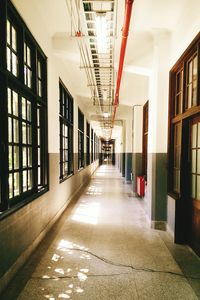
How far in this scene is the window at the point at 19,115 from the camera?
2.19m

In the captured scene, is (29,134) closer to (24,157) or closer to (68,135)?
(24,157)

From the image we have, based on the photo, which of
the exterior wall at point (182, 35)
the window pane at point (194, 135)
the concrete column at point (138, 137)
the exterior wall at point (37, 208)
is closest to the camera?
the exterior wall at point (37, 208)

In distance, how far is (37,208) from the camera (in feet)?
10.5

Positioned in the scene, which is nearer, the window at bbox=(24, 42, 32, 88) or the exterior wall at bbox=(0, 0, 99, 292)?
the exterior wall at bbox=(0, 0, 99, 292)

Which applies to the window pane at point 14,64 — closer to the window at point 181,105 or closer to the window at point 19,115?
the window at point 19,115

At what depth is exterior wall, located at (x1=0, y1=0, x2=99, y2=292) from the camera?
7.34ft

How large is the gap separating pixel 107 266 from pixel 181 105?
2556 mm

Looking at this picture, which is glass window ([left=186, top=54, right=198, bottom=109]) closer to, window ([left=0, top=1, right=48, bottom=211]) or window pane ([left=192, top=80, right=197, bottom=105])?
window pane ([left=192, top=80, right=197, bottom=105])

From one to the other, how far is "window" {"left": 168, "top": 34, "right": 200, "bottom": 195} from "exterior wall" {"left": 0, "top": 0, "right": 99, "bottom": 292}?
7.11ft

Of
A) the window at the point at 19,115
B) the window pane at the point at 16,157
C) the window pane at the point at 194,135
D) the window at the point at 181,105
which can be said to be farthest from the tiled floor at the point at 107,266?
the window pane at the point at 194,135

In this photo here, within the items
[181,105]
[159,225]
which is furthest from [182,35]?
[159,225]

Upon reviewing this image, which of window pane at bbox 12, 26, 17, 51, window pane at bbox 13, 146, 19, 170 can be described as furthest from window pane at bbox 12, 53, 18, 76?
window pane at bbox 13, 146, 19, 170

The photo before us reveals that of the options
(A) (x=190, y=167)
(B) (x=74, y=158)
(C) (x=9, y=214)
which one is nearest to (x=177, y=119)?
(A) (x=190, y=167)

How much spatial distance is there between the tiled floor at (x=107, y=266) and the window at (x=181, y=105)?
977mm
